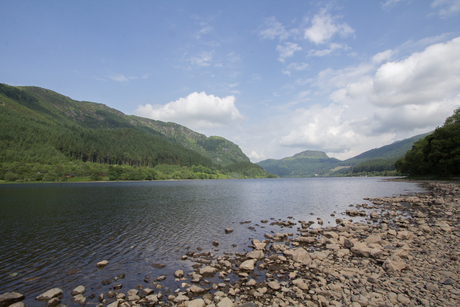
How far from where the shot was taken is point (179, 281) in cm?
1488

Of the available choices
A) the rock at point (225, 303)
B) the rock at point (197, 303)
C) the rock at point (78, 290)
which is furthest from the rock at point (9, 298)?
the rock at point (225, 303)

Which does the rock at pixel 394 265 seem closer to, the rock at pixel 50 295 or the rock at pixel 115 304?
the rock at pixel 115 304

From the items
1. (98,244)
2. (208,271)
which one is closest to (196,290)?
(208,271)

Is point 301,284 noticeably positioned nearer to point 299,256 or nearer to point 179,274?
point 299,256

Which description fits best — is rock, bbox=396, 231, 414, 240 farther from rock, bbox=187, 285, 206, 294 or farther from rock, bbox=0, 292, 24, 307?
rock, bbox=0, 292, 24, 307

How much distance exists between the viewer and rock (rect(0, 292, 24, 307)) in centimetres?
1209

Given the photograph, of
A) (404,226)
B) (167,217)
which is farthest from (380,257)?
(167,217)

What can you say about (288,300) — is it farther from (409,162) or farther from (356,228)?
(409,162)

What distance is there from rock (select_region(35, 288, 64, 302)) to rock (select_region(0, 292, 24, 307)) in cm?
102

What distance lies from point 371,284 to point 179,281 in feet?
42.3

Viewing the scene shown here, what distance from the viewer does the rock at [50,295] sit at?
501 inches

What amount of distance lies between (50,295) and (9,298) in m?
2.14

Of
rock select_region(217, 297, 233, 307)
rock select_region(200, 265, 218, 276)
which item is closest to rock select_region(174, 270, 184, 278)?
rock select_region(200, 265, 218, 276)

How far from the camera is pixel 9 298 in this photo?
12.4 m
